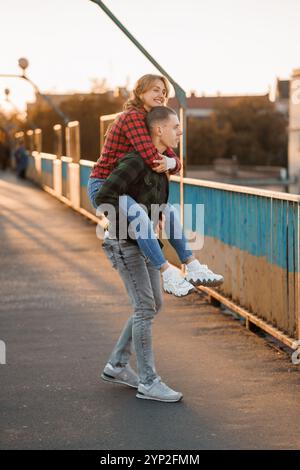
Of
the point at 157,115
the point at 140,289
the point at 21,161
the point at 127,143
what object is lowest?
the point at 21,161

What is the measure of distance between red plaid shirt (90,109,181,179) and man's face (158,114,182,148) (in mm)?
94

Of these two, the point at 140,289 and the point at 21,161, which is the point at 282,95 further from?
the point at 140,289

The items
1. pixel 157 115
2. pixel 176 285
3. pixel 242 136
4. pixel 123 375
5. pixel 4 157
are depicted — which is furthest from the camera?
pixel 242 136

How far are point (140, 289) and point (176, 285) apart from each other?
1.52 ft

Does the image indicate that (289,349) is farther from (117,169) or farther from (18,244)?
(18,244)

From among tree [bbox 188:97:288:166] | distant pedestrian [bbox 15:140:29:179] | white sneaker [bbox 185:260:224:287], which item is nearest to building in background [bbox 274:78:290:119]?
tree [bbox 188:97:288:166]

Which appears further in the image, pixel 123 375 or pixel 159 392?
pixel 123 375

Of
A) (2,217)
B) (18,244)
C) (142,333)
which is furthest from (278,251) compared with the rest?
(2,217)

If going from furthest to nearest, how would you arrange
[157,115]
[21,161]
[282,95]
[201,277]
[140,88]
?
[282,95]
[21,161]
[140,88]
[157,115]
[201,277]

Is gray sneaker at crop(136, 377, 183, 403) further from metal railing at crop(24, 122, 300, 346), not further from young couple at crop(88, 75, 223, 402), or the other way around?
metal railing at crop(24, 122, 300, 346)

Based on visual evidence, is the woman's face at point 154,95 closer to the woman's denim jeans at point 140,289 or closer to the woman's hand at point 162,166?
the woman's hand at point 162,166

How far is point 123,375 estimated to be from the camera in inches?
263

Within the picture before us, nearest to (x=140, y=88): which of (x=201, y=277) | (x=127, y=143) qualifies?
(x=127, y=143)

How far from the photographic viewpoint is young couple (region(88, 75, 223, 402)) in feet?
19.2
